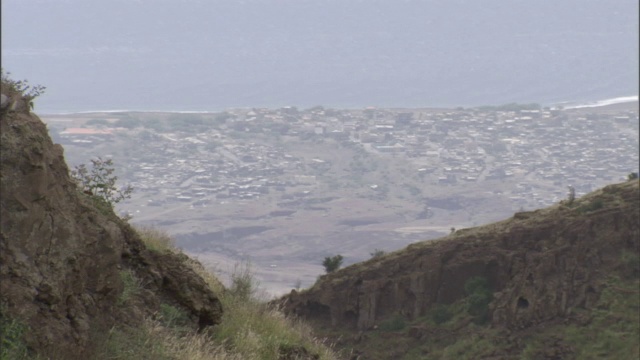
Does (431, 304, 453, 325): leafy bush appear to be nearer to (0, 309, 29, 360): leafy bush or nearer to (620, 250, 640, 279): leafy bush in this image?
(620, 250, 640, 279): leafy bush

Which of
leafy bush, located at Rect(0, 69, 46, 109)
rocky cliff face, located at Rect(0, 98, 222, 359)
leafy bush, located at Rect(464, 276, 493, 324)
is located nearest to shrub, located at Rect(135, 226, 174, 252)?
rocky cliff face, located at Rect(0, 98, 222, 359)

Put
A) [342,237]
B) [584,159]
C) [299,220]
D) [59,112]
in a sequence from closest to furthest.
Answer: [342,237]
[299,220]
[584,159]
[59,112]

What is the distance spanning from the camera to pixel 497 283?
3672cm

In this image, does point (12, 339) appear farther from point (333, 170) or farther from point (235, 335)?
point (333, 170)

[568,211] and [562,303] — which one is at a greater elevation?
[568,211]

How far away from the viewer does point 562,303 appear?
3506 centimetres

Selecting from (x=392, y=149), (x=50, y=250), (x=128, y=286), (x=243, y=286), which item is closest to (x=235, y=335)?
(x=128, y=286)

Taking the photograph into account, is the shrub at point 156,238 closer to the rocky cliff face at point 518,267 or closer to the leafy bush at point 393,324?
the leafy bush at point 393,324

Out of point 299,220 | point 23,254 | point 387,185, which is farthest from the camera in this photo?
point 387,185

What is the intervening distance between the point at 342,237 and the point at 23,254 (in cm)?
10454

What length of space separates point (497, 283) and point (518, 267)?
0.88 metres

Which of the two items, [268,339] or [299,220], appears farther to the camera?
[299,220]

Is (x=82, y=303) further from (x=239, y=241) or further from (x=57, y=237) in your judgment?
(x=239, y=241)

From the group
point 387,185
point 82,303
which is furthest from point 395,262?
point 387,185
